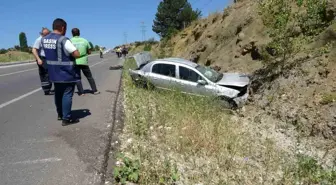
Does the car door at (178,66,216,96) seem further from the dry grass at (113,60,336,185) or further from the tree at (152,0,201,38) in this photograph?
the tree at (152,0,201,38)

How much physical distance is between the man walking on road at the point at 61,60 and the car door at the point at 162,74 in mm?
4625

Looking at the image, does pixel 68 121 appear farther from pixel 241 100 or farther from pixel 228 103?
pixel 241 100

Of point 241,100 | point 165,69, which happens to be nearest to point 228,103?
point 241,100

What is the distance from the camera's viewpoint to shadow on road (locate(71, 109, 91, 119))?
6.74 m

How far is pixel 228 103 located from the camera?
9.42 meters

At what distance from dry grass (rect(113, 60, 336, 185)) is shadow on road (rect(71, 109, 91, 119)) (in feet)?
2.98

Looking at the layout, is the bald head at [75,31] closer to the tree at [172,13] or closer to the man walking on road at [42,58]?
the man walking on road at [42,58]

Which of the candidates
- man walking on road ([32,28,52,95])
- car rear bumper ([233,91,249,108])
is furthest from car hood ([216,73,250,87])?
man walking on road ([32,28,52,95])

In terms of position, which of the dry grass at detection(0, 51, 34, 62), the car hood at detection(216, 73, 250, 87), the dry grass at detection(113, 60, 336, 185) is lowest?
the dry grass at detection(0, 51, 34, 62)

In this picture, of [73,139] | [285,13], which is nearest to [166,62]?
[285,13]

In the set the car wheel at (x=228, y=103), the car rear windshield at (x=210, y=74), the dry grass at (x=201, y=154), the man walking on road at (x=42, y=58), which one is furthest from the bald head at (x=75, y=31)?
the car wheel at (x=228, y=103)

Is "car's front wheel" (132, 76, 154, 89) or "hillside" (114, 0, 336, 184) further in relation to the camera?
"car's front wheel" (132, 76, 154, 89)

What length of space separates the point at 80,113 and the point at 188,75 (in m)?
4.06

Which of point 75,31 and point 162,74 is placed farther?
point 162,74
